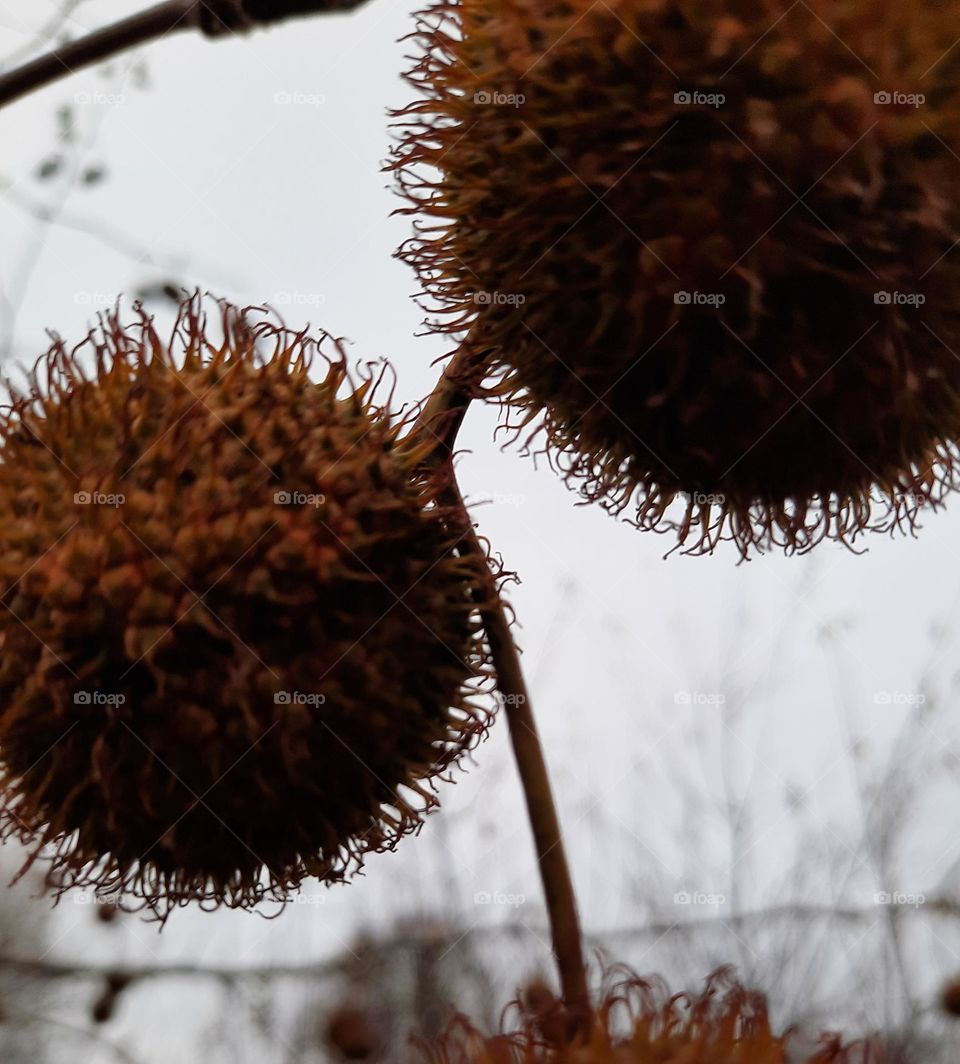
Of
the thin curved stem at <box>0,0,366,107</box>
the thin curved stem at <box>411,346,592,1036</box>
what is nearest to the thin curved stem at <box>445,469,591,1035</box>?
the thin curved stem at <box>411,346,592,1036</box>

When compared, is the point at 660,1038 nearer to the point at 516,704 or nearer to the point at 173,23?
the point at 516,704

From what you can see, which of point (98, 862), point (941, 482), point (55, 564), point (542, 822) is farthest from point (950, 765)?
point (55, 564)

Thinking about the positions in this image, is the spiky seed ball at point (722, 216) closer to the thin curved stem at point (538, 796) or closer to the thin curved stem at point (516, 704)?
the thin curved stem at point (516, 704)

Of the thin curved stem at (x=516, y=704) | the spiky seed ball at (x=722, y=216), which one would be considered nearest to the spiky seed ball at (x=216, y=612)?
the thin curved stem at (x=516, y=704)

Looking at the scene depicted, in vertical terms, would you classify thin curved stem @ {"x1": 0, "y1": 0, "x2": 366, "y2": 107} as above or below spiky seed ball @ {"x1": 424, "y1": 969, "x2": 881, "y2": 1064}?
above

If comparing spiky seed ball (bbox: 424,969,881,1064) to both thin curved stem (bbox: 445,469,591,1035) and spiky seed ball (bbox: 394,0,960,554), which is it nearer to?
thin curved stem (bbox: 445,469,591,1035)

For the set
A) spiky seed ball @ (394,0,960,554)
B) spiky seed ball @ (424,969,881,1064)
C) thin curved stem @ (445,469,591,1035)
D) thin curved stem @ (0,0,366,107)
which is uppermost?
thin curved stem @ (0,0,366,107)

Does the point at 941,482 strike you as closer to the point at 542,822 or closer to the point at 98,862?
the point at 542,822
